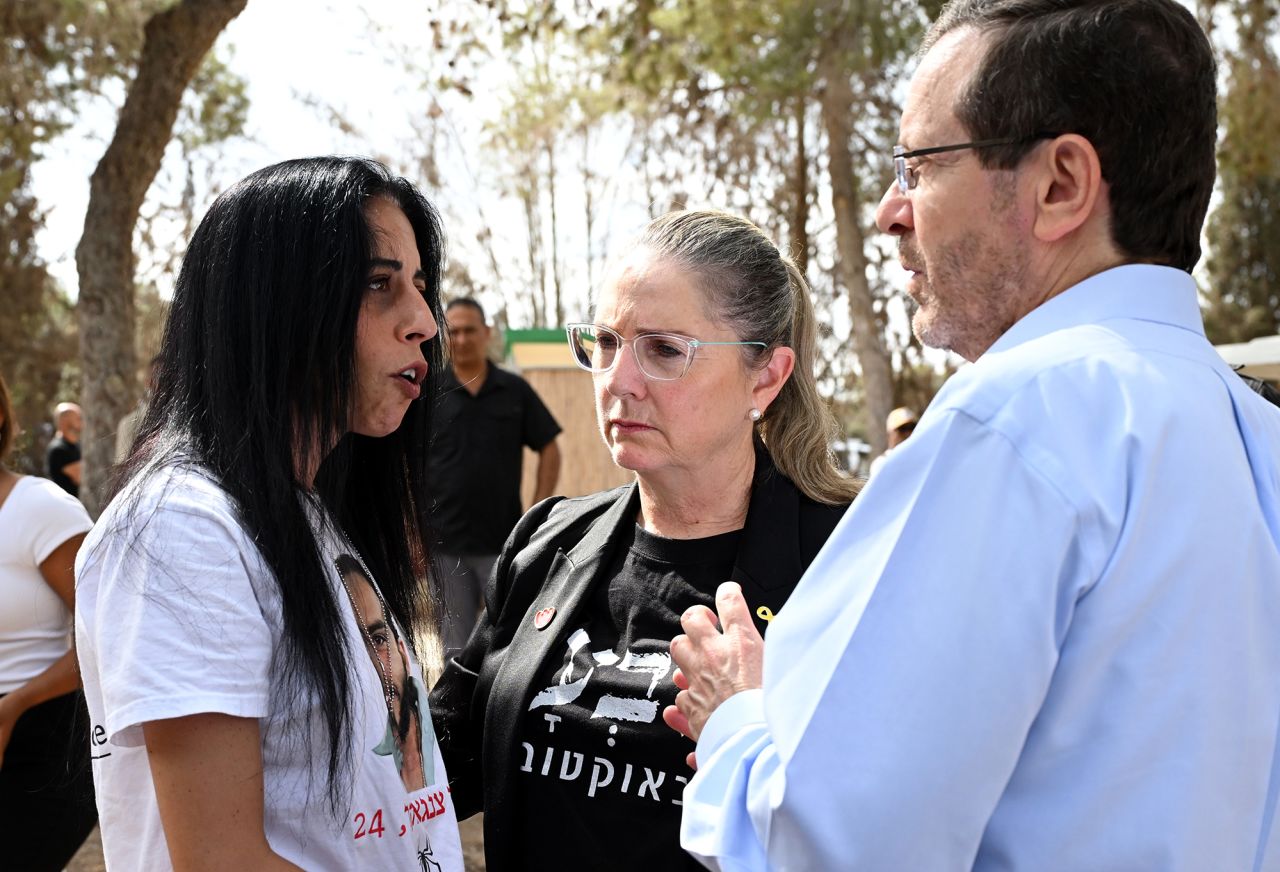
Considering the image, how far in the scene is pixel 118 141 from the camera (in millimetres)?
7234

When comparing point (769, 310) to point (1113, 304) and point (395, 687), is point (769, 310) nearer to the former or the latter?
point (395, 687)

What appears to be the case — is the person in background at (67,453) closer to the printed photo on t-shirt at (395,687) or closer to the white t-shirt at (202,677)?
the printed photo on t-shirt at (395,687)

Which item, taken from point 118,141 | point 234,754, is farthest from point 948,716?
point 118,141

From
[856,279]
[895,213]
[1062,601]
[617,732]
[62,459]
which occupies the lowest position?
[62,459]

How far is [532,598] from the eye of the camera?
105 inches

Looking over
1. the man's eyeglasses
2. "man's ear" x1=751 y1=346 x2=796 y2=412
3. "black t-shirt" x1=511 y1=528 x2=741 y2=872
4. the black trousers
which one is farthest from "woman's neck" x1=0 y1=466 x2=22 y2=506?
the man's eyeglasses

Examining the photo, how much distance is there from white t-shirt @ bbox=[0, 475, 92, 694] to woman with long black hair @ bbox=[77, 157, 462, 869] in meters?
1.58

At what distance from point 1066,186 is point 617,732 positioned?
4.54ft

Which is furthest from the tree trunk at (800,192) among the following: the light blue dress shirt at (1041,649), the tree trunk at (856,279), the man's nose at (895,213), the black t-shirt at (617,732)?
the light blue dress shirt at (1041,649)

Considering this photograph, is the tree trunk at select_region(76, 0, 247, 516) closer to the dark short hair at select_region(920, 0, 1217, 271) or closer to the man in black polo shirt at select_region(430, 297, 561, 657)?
the man in black polo shirt at select_region(430, 297, 561, 657)

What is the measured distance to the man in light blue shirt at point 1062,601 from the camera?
113cm

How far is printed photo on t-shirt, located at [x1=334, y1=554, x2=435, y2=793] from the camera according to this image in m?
1.91

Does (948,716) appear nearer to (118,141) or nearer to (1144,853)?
(1144,853)

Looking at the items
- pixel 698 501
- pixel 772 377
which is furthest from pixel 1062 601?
pixel 772 377
